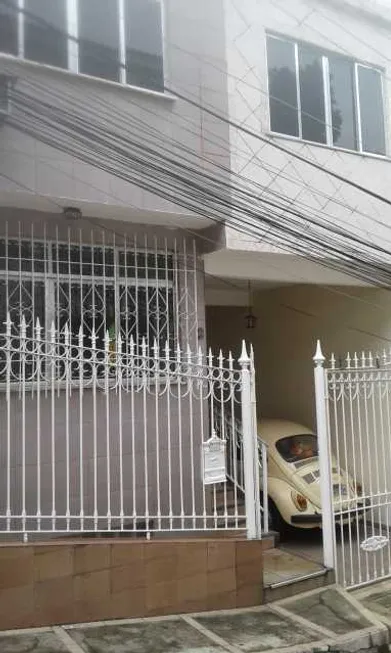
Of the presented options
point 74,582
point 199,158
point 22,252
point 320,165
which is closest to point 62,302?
point 22,252

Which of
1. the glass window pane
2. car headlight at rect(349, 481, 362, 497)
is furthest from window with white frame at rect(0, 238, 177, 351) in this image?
car headlight at rect(349, 481, 362, 497)

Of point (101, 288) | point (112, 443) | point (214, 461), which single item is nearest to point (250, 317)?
point (101, 288)

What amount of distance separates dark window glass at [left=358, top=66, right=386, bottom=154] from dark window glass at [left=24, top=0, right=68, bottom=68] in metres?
4.03

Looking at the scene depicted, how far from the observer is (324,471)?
18.4 ft

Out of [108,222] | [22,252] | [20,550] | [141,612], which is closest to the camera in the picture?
[20,550]

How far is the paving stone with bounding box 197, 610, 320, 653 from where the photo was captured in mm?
4375

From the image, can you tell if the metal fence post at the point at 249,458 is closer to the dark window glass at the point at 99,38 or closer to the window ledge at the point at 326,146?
the window ledge at the point at 326,146

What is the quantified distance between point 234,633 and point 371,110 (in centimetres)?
656

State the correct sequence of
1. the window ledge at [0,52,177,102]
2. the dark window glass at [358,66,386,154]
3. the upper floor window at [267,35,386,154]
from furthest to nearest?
1. the dark window glass at [358,66,386,154]
2. the upper floor window at [267,35,386,154]
3. the window ledge at [0,52,177,102]

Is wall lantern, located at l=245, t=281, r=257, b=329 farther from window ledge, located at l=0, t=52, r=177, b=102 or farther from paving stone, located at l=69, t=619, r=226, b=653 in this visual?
paving stone, located at l=69, t=619, r=226, b=653

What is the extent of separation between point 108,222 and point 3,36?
75.0 inches

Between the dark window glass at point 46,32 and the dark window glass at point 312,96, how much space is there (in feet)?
9.86

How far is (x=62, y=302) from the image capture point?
582cm

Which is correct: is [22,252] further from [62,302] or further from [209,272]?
[209,272]
